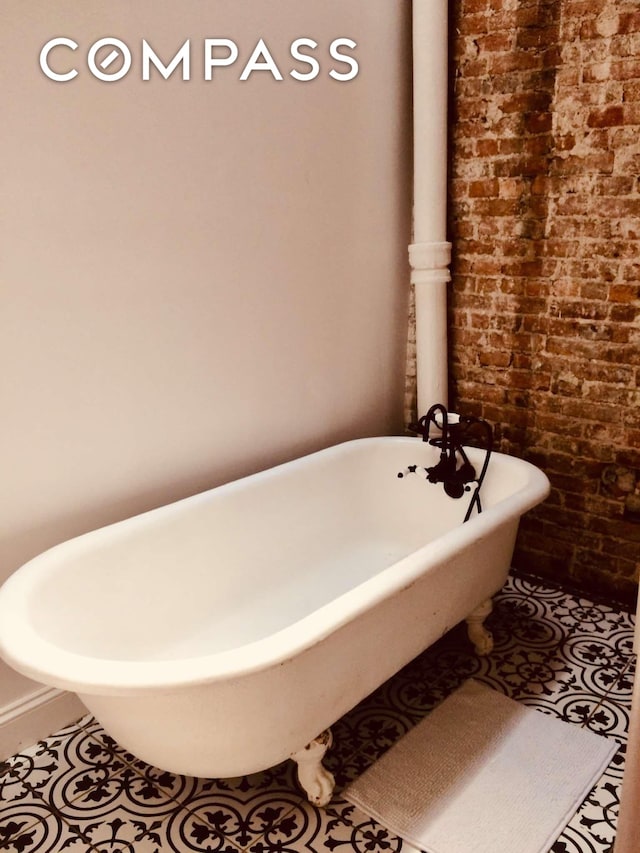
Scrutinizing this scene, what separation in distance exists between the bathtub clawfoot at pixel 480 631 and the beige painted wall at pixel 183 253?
842 mm

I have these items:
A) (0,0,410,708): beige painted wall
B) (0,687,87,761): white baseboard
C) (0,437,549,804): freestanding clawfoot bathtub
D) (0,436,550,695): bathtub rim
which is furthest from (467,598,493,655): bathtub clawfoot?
(0,687,87,761): white baseboard

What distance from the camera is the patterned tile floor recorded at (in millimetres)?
1613

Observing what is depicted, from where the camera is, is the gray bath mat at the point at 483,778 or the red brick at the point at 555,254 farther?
the red brick at the point at 555,254

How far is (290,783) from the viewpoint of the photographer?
69.8 inches

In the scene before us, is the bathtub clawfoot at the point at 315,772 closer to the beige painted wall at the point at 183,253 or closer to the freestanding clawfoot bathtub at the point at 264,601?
the freestanding clawfoot bathtub at the point at 264,601

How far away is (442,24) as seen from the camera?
7.97 feet

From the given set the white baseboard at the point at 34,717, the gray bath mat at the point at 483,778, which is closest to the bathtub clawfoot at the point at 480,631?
the gray bath mat at the point at 483,778

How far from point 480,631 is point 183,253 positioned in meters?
1.48

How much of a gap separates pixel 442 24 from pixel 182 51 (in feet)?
3.22

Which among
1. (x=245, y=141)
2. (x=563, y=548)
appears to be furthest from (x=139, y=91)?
(x=563, y=548)

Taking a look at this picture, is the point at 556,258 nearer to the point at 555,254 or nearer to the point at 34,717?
the point at 555,254

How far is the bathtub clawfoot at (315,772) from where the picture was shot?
163cm

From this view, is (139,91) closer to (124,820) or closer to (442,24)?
(442,24)

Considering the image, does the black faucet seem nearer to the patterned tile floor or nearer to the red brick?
the red brick
